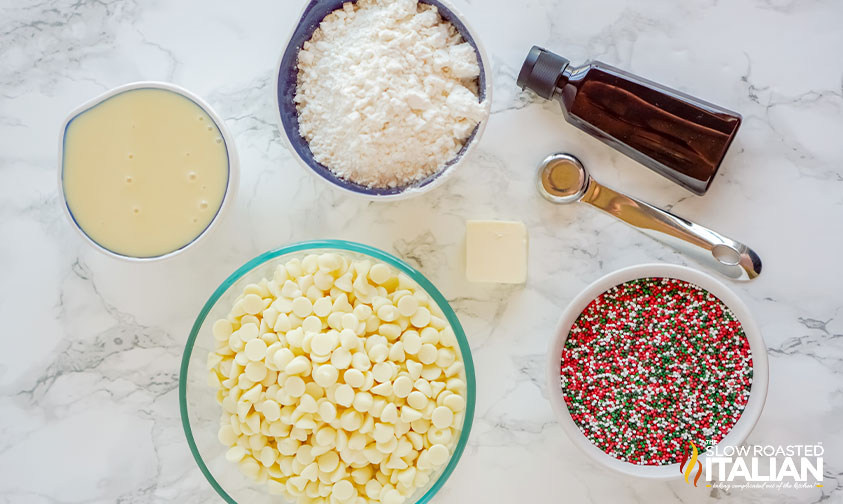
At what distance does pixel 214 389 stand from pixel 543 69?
775 millimetres

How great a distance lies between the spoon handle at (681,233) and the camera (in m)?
1.10

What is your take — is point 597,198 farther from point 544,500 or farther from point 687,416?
point 544,500

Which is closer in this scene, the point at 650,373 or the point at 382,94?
the point at 382,94

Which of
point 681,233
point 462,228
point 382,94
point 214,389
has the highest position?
point 382,94

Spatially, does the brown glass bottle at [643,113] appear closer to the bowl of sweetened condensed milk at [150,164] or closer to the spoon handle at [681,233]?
the spoon handle at [681,233]

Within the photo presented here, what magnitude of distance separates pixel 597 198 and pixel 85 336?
0.97 meters

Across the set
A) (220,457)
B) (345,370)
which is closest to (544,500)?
(345,370)

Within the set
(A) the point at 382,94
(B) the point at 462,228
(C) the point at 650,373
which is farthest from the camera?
(B) the point at 462,228

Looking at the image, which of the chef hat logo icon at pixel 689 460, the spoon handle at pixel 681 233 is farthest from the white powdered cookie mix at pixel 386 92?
the chef hat logo icon at pixel 689 460

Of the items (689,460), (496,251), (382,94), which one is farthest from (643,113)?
(689,460)

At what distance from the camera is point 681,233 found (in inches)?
43.3

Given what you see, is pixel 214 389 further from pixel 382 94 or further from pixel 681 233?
pixel 681 233

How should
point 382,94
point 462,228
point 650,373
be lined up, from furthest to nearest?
point 462,228, point 650,373, point 382,94

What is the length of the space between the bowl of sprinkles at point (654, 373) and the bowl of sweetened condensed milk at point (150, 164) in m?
0.62
